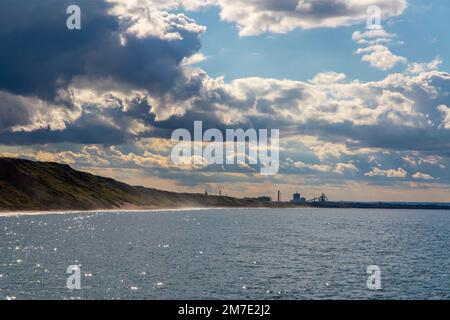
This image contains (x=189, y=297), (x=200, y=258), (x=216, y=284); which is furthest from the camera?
(x=200, y=258)

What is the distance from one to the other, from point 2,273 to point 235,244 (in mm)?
65443

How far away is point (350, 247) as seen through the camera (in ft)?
419

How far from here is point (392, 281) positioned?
245 ft

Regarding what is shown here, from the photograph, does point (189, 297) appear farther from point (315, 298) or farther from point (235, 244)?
point (235, 244)

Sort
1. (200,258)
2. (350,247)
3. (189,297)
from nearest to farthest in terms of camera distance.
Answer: (189,297) → (200,258) → (350,247)

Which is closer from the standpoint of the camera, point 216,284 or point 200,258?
point 216,284

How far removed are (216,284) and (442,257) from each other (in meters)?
60.4

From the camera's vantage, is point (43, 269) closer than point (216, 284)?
No

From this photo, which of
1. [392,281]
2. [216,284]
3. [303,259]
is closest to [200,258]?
[303,259]
